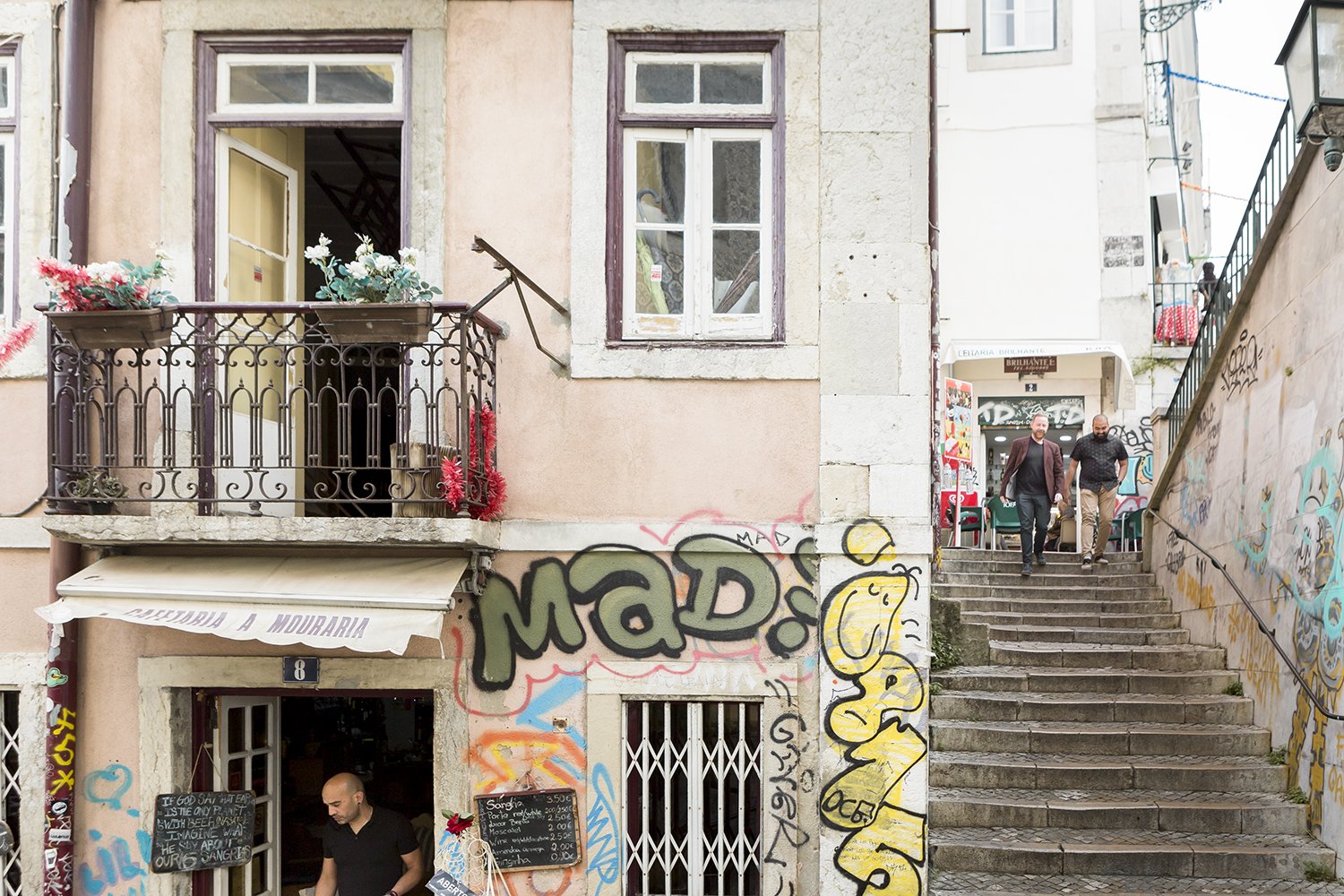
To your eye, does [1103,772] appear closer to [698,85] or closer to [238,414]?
[698,85]

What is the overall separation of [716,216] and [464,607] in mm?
2409

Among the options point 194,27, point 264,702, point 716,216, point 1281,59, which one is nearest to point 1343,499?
point 1281,59

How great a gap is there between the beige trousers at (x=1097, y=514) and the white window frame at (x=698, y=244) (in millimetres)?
6616

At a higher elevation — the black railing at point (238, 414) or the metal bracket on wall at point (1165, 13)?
the metal bracket on wall at point (1165, 13)

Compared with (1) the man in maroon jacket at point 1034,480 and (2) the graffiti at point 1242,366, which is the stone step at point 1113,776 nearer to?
(2) the graffiti at point 1242,366

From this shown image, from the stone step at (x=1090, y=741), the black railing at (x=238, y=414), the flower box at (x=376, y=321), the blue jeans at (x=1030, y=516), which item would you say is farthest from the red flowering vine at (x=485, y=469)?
the blue jeans at (x=1030, y=516)

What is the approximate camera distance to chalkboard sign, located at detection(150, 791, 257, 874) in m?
6.51

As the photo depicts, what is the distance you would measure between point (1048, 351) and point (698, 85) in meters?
10.1

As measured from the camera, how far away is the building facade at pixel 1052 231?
51.8 feet

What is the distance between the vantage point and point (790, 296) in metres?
6.48

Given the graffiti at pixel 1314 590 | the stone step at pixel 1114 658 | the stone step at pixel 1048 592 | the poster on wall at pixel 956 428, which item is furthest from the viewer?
the poster on wall at pixel 956 428

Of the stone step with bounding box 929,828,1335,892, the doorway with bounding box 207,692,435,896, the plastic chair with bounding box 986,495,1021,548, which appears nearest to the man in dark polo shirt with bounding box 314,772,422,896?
the doorway with bounding box 207,692,435,896

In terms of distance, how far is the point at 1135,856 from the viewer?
7328mm

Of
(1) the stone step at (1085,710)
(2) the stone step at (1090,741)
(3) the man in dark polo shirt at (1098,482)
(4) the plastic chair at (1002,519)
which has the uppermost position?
(3) the man in dark polo shirt at (1098,482)
